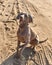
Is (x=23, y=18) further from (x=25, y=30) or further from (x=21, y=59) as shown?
(x=21, y=59)

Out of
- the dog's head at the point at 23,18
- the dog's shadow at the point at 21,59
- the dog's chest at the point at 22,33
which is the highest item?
the dog's head at the point at 23,18

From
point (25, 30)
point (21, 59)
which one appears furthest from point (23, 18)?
point (21, 59)

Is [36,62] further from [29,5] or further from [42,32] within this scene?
[29,5]

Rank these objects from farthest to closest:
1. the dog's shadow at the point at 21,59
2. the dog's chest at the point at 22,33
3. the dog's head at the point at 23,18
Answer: the dog's shadow at the point at 21,59 < the dog's chest at the point at 22,33 < the dog's head at the point at 23,18

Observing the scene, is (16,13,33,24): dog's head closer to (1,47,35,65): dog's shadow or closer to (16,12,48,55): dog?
(16,12,48,55): dog

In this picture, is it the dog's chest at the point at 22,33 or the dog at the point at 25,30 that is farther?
the dog's chest at the point at 22,33

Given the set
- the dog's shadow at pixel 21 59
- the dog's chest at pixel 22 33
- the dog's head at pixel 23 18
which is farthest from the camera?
the dog's shadow at pixel 21 59

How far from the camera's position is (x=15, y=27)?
8.20 meters

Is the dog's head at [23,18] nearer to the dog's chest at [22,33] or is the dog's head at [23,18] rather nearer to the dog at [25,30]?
the dog at [25,30]

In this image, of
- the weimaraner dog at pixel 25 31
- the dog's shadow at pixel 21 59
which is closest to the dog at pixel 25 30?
the weimaraner dog at pixel 25 31

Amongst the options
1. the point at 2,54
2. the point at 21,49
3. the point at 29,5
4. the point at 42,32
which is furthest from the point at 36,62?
the point at 29,5

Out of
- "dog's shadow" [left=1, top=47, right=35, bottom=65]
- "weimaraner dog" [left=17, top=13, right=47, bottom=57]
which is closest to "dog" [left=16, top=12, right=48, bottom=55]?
"weimaraner dog" [left=17, top=13, right=47, bottom=57]

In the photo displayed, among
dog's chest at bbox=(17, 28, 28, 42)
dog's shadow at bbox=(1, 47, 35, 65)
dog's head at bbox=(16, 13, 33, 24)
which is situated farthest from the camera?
dog's shadow at bbox=(1, 47, 35, 65)

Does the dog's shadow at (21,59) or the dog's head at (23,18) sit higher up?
the dog's head at (23,18)
